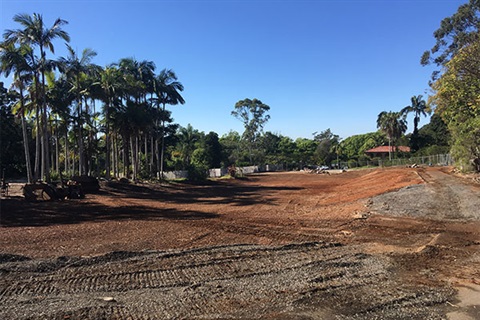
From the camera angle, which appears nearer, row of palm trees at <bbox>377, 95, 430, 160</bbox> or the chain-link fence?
the chain-link fence

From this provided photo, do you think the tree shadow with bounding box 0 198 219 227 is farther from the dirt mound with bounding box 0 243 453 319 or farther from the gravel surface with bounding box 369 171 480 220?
the gravel surface with bounding box 369 171 480 220

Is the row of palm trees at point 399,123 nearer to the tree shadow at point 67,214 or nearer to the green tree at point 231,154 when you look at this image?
the green tree at point 231,154

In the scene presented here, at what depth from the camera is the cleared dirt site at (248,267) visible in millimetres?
5066

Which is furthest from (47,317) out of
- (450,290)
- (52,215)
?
(52,215)

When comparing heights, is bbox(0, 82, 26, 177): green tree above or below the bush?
above

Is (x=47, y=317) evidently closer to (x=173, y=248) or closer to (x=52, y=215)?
(x=173, y=248)

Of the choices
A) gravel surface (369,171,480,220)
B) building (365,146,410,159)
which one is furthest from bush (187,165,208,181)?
building (365,146,410,159)

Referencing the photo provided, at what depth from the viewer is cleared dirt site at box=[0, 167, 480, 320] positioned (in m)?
5.07

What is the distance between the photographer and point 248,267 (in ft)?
23.7

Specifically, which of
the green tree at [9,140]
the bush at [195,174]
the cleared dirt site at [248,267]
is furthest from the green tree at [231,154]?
the cleared dirt site at [248,267]

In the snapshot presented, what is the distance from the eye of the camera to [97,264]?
24.6ft

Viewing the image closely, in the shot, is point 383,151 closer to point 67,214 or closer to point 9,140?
point 9,140

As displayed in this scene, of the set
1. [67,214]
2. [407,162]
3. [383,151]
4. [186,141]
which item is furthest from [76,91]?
[383,151]

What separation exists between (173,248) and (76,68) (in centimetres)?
2625
